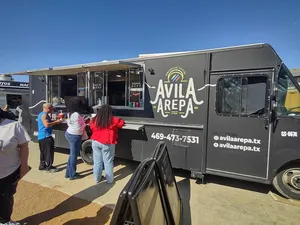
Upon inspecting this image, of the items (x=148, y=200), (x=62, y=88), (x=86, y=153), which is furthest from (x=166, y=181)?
(x=62, y=88)

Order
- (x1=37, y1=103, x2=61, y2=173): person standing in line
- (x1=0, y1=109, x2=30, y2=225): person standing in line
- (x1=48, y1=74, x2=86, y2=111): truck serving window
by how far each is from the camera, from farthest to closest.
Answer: (x1=48, y1=74, x2=86, y2=111): truck serving window → (x1=37, y1=103, x2=61, y2=173): person standing in line → (x1=0, y1=109, x2=30, y2=225): person standing in line

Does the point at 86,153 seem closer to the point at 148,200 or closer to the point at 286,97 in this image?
the point at 148,200

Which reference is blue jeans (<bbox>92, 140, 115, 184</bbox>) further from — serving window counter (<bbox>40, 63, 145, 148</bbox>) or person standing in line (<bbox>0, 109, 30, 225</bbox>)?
person standing in line (<bbox>0, 109, 30, 225</bbox>)

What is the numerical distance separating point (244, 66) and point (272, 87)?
1.93 ft

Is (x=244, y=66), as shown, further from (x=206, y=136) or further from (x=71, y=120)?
(x=71, y=120)

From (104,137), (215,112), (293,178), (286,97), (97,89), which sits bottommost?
(293,178)

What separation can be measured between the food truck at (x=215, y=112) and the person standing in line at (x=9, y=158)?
233 centimetres

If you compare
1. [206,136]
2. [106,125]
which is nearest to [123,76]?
[106,125]

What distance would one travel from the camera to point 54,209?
3.10 metres

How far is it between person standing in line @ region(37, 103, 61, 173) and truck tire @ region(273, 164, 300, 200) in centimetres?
446

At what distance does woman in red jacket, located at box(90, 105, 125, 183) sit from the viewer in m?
3.89

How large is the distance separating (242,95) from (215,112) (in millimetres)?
559

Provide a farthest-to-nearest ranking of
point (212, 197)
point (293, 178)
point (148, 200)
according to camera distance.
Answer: point (212, 197), point (293, 178), point (148, 200)

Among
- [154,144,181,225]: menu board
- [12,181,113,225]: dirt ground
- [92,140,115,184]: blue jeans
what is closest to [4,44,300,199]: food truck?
[92,140,115,184]: blue jeans
